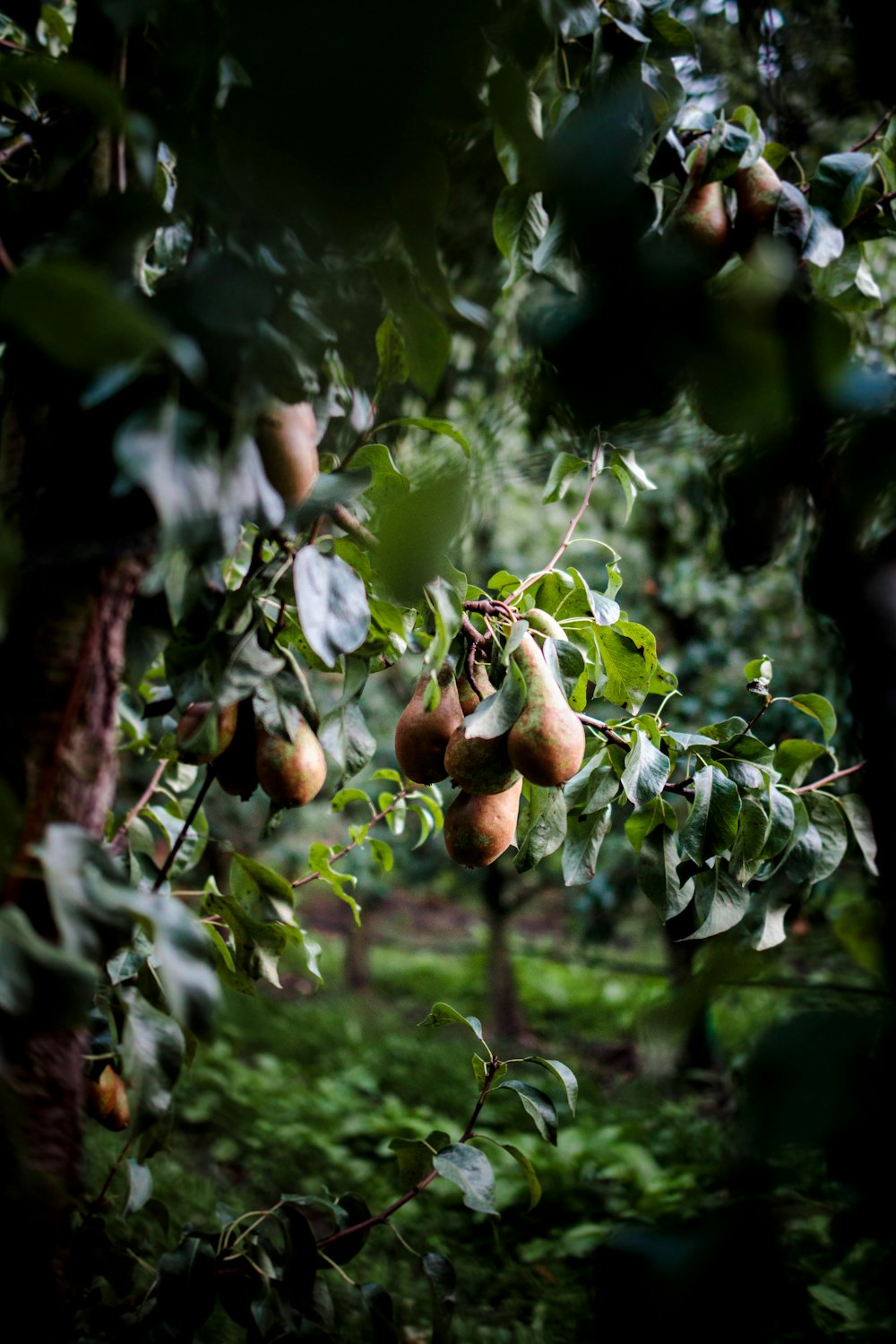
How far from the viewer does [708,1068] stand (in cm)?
308

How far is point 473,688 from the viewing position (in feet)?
2.43

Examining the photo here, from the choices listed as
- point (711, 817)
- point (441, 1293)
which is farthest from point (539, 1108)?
point (711, 817)

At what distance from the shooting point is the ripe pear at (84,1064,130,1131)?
0.78 meters

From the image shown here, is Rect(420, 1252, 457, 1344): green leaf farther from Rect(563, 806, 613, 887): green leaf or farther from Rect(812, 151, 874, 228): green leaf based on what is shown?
Rect(812, 151, 874, 228): green leaf

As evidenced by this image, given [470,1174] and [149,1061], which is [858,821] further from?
[149,1061]

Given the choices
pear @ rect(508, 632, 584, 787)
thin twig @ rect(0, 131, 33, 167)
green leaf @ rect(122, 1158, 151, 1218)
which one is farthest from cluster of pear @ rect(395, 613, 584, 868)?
thin twig @ rect(0, 131, 33, 167)

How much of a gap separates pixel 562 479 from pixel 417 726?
0.88 feet

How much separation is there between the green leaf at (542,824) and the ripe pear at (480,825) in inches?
1.1

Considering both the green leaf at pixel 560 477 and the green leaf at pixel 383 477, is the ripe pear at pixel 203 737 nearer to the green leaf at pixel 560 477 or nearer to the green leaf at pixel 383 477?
the green leaf at pixel 383 477

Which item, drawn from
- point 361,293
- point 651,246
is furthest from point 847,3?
point 361,293

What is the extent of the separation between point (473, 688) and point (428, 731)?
6 centimetres

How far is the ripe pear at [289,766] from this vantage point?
2.12 ft

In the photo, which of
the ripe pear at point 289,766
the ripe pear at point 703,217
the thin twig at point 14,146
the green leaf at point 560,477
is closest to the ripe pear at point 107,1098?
the ripe pear at point 289,766

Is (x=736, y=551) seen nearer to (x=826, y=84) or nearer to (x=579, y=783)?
(x=579, y=783)
